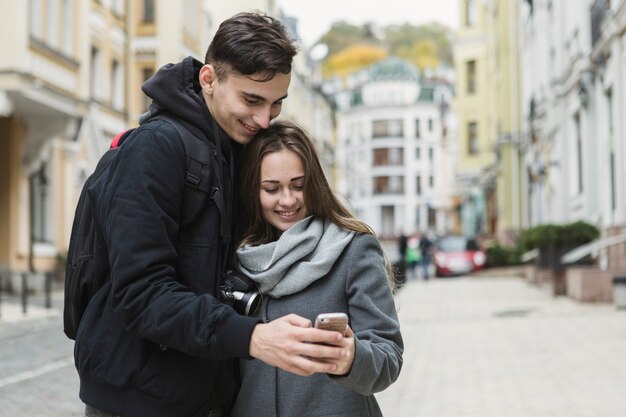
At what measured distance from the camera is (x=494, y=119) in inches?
2035

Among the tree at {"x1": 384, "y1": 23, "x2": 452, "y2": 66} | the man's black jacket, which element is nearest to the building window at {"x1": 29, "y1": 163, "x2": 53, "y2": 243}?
the man's black jacket

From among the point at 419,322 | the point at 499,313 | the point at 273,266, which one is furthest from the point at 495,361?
the point at 273,266

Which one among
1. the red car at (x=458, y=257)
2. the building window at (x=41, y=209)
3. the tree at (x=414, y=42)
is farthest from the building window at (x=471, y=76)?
the tree at (x=414, y=42)

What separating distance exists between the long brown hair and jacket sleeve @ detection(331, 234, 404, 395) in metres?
0.08

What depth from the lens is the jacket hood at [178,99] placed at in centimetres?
269

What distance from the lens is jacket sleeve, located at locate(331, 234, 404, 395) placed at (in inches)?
104

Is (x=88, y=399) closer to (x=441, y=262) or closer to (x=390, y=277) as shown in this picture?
(x=390, y=277)

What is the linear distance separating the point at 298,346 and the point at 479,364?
8.24 meters

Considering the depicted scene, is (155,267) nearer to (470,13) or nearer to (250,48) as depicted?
(250,48)

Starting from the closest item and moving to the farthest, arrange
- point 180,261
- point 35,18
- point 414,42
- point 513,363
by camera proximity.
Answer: point 180,261 → point 513,363 → point 35,18 → point 414,42

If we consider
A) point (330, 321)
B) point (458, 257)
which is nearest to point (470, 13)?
point (458, 257)

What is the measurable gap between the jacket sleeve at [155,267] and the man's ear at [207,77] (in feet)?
0.91

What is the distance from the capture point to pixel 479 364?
33.6 feet

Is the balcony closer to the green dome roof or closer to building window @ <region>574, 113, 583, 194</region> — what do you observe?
building window @ <region>574, 113, 583, 194</region>
